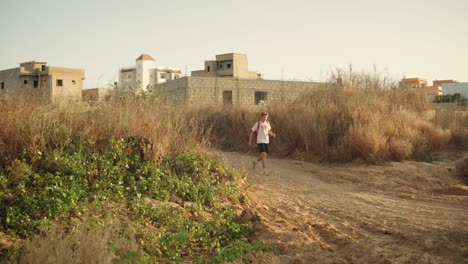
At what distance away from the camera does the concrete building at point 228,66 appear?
1539 inches

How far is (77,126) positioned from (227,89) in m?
23.8

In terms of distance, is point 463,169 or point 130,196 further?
point 463,169

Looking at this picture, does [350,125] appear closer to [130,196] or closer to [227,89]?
[130,196]

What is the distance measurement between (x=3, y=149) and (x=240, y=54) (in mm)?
34126

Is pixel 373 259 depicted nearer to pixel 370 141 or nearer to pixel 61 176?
pixel 61 176

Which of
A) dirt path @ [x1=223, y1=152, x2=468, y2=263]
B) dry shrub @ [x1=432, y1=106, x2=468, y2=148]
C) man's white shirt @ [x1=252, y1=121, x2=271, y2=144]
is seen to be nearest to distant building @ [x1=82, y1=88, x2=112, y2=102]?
dirt path @ [x1=223, y1=152, x2=468, y2=263]

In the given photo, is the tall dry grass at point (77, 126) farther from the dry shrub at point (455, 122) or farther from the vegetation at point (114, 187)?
the dry shrub at point (455, 122)

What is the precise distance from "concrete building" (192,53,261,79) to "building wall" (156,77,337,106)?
246 inches

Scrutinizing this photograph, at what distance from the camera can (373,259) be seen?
16.4 feet

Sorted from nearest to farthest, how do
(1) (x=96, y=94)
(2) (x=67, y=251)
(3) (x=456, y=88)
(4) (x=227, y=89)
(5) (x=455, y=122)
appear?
(2) (x=67, y=251), (1) (x=96, y=94), (5) (x=455, y=122), (4) (x=227, y=89), (3) (x=456, y=88)

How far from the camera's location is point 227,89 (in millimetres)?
31391

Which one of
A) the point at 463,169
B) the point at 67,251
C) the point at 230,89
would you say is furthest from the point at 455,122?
the point at 67,251

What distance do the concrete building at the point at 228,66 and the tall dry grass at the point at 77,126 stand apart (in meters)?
29.8

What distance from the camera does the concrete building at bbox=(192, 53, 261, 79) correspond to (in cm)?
3909
